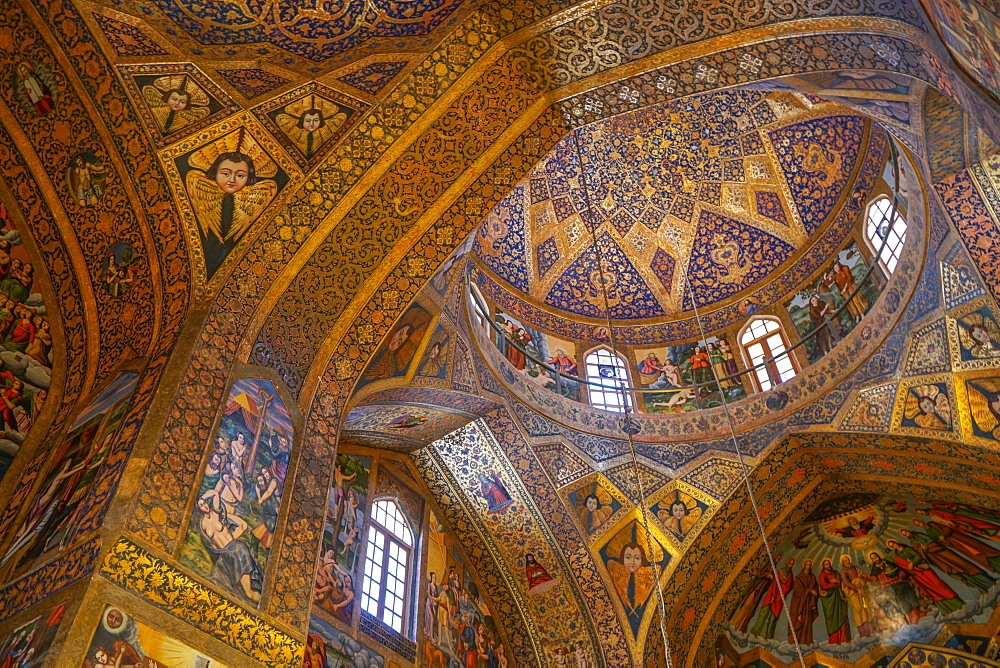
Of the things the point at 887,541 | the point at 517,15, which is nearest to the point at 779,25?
the point at 517,15

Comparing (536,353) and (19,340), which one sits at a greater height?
(536,353)

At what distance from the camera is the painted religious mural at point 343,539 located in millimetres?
9336

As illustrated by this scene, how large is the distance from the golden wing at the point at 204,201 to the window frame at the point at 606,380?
633cm

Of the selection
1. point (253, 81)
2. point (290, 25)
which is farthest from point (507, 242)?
point (290, 25)

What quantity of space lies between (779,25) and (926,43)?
1354 millimetres

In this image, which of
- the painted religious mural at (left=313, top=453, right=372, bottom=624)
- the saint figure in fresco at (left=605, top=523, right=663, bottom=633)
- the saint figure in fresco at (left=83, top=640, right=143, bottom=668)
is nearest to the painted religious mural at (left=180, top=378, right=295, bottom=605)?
the saint figure in fresco at (left=83, top=640, right=143, bottom=668)

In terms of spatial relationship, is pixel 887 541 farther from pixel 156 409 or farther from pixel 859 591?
pixel 156 409

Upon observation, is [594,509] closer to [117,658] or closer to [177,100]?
A: [177,100]

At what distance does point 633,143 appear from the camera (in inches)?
518

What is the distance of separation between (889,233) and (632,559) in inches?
214

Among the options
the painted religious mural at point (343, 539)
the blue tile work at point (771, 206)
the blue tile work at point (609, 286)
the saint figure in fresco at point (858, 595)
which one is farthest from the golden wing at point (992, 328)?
the painted religious mural at point (343, 539)

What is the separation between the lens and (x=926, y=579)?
11906 millimetres

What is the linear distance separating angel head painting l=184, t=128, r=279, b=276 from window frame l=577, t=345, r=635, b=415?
6.13m

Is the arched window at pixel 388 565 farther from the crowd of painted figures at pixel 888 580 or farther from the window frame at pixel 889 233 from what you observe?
the window frame at pixel 889 233
